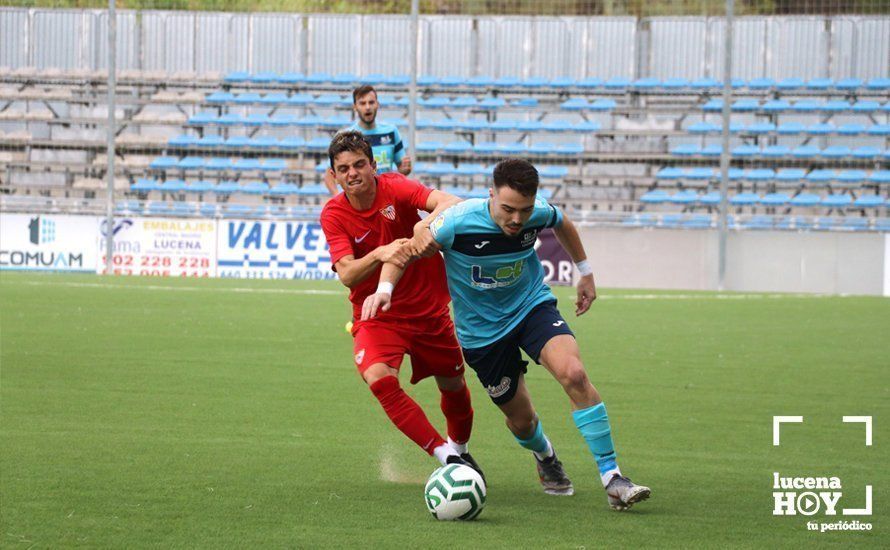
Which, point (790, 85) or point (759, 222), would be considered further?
point (790, 85)

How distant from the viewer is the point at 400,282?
6344 millimetres

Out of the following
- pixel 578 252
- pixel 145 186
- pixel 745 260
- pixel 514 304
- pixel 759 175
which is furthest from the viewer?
pixel 145 186

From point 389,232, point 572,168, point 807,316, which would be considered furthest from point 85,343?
point 572,168

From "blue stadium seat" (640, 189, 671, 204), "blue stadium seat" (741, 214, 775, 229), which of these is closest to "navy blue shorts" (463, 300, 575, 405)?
"blue stadium seat" (741, 214, 775, 229)

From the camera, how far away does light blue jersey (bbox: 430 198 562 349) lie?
225 inches

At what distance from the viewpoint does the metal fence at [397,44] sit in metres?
32.7

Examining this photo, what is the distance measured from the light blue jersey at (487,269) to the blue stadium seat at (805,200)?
23139 millimetres

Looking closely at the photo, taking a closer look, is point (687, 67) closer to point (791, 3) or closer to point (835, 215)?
point (791, 3)

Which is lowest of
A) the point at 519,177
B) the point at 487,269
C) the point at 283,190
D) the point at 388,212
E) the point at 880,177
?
the point at 487,269

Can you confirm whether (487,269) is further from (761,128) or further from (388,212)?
(761,128)

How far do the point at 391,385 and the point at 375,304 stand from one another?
565 mm

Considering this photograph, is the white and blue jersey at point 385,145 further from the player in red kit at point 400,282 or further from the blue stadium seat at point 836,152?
the blue stadium seat at point 836,152

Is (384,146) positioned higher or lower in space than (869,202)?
higher

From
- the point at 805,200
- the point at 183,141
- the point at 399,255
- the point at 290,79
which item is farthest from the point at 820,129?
the point at 399,255
